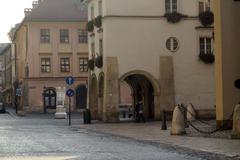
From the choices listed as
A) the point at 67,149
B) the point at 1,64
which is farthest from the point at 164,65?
the point at 1,64

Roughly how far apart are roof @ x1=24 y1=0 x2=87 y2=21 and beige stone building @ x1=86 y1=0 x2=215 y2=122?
33000 mm

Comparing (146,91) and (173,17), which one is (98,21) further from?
(146,91)

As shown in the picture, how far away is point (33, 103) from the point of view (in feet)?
263

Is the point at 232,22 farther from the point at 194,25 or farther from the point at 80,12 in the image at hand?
the point at 80,12

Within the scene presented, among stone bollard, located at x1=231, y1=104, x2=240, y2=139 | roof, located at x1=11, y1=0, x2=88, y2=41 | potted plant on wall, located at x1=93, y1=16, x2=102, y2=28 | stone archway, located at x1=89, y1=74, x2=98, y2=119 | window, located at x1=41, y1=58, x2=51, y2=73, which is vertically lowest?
stone bollard, located at x1=231, y1=104, x2=240, y2=139

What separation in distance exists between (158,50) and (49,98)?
36.2 metres

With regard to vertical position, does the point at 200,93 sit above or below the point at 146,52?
below

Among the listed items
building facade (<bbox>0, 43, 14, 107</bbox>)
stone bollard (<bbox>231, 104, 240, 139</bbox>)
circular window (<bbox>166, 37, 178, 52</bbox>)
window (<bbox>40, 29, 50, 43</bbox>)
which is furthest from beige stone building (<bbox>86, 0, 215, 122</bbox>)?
building facade (<bbox>0, 43, 14, 107</bbox>)

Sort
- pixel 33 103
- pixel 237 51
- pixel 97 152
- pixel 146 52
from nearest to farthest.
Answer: pixel 97 152
pixel 237 51
pixel 146 52
pixel 33 103

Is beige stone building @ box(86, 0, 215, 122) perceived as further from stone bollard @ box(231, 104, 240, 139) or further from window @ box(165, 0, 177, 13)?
stone bollard @ box(231, 104, 240, 139)

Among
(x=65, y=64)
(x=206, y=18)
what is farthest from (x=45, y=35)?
(x=206, y=18)

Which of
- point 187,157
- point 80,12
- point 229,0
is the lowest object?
point 187,157

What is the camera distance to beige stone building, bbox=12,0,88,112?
8075cm

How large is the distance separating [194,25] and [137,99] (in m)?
8.52
